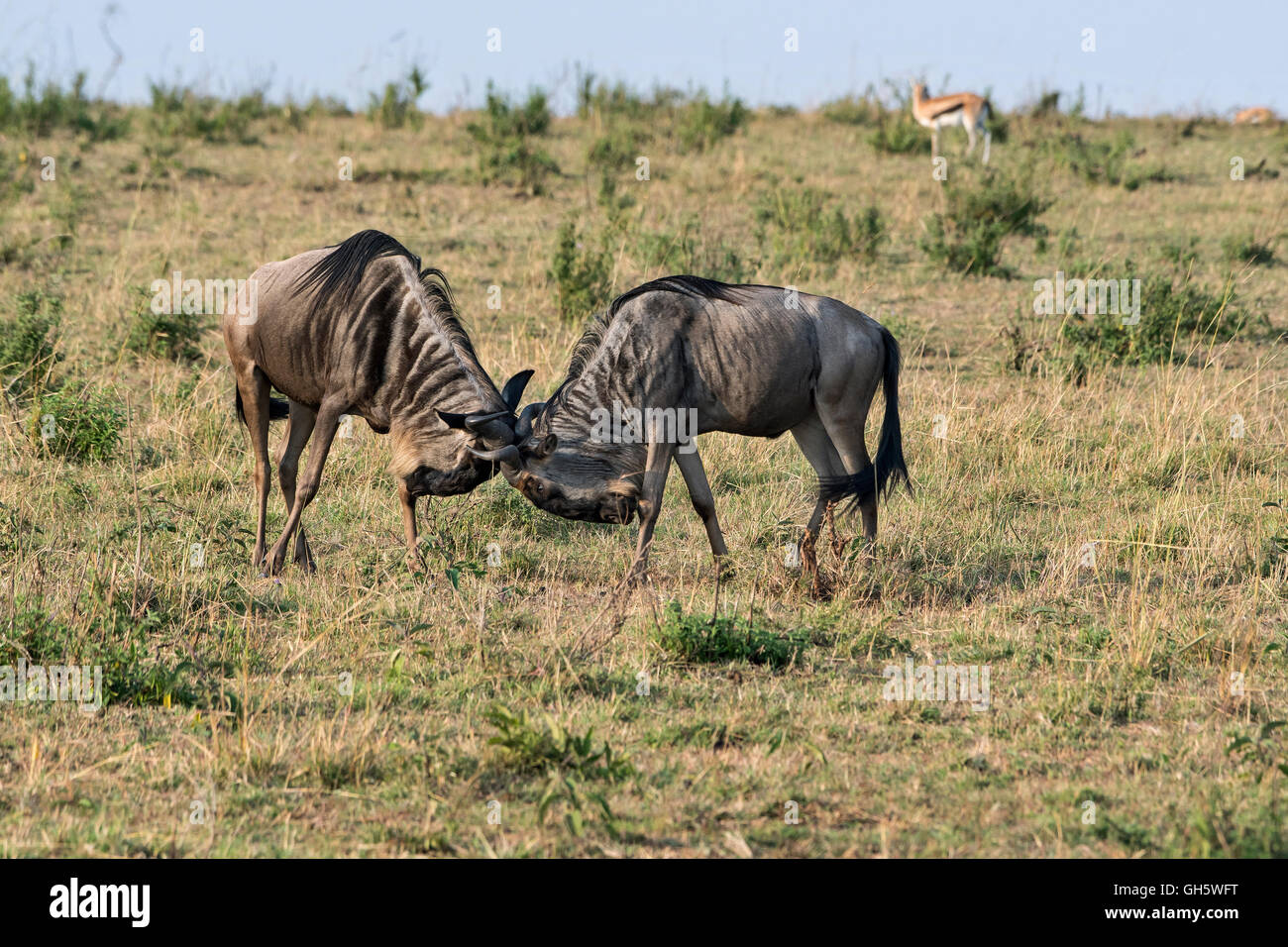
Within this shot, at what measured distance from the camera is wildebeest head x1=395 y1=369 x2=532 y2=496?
600cm

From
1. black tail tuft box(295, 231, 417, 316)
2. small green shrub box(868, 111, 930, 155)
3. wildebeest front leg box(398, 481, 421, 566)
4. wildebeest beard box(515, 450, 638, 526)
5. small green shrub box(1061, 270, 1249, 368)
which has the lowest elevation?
wildebeest front leg box(398, 481, 421, 566)

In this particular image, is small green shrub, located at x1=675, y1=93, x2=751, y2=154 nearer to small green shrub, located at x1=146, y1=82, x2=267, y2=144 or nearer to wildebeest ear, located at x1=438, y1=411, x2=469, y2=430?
small green shrub, located at x1=146, y1=82, x2=267, y2=144

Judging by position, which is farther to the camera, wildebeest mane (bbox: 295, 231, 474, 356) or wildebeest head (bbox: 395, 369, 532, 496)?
wildebeest mane (bbox: 295, 231, 474, 356)

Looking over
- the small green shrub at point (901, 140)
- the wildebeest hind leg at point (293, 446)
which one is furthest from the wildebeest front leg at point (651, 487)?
the small green shrub at point (901, 140)

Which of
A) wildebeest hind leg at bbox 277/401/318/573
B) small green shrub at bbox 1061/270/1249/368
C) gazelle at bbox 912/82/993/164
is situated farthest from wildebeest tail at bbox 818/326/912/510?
gazelle at bbox 912/82/993/164

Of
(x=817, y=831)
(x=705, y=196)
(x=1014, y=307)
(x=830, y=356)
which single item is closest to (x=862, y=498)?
(x=830, y=356)

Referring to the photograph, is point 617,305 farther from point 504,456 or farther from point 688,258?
point 688,258

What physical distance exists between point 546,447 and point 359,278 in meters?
1.31

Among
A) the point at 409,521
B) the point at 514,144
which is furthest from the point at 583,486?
the point at 514,144

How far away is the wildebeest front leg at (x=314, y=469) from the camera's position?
6.40 meters

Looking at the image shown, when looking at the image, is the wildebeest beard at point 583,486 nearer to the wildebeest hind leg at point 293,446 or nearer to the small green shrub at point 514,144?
the wildebeest hind leg at point 293,446

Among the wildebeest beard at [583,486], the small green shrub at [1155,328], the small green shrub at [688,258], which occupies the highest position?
the small green shrub at [688,258]

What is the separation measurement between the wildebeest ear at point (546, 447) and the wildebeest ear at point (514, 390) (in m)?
0.27
